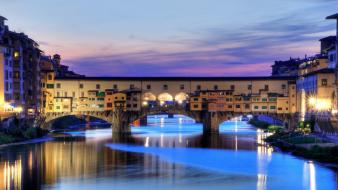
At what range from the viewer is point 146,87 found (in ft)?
258

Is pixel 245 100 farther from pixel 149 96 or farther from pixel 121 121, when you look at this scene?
pixel 121 121

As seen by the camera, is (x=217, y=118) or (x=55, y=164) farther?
(x=217, y=118)

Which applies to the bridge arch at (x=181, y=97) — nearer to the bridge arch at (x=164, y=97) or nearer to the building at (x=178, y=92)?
the building at (x=178, y=92)

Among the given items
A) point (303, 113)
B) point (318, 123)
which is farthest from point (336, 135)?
point (303, 113)

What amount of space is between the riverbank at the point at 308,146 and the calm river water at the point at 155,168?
0.93 metres

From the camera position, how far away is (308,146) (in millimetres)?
45594

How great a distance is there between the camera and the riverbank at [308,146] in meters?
39.3

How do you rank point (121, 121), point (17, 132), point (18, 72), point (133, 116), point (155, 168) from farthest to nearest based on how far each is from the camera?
point (133, 116)
point (121, 121)
point (18, 72)
point (17, 132)
point (155, 168)

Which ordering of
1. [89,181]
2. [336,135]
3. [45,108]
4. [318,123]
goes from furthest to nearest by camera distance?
[45,108] → [318,123] → [336,135] → [89,181]

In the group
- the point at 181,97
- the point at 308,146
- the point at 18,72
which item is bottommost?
the point at 308,146

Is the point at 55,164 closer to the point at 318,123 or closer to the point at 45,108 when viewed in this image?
the point at 318,123

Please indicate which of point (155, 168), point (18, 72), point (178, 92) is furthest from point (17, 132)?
point (178, 92)

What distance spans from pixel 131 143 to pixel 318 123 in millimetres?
18223

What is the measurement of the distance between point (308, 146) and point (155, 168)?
13.6 meters
